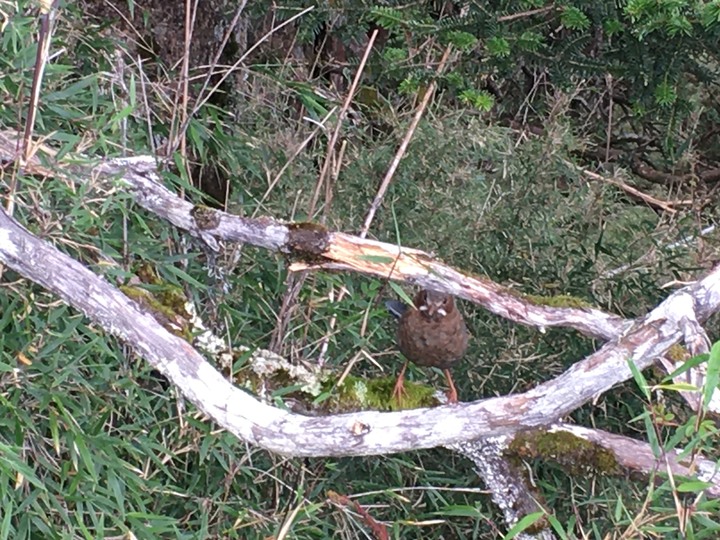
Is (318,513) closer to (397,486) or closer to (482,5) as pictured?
(397,486)

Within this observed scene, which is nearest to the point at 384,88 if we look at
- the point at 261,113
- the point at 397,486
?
the point at 261,113

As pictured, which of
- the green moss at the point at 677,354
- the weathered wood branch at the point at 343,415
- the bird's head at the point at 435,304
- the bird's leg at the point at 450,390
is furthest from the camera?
the bird's leg at the point at 450,390

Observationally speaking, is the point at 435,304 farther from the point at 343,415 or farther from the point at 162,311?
the point at 162,311

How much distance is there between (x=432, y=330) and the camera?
5.09 ft

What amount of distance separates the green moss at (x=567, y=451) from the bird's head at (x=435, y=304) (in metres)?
0.25

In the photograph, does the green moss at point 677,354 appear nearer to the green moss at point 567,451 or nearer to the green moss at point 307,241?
the green moss at point 567,451

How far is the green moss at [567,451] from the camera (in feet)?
4.74

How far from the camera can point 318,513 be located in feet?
6.09

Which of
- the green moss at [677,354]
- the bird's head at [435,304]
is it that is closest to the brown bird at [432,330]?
the bird's head at [435,304]

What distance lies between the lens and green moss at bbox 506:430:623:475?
4.74 ft

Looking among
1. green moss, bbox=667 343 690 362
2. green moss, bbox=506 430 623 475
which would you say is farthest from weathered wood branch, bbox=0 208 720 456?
green moss, bbox=506 430 623 475

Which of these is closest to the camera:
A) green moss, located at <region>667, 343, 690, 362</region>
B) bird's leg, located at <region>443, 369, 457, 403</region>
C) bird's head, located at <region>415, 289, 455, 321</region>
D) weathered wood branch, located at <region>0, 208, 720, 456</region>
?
weathered wood branch, located at <region>0, 208, 720, 456</region>

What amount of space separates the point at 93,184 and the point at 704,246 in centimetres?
144

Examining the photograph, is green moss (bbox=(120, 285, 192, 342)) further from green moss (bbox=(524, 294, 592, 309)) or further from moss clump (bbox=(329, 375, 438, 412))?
green moss (bbox=(524, 294, 592, 309))
